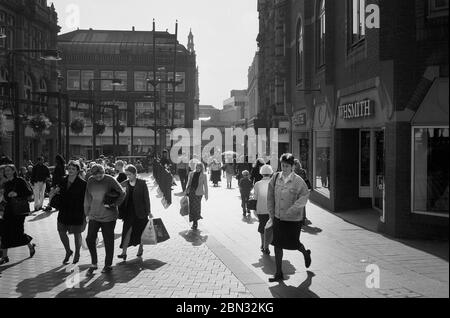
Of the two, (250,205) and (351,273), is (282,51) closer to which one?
(250,205)

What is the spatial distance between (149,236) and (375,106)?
20.2 ft

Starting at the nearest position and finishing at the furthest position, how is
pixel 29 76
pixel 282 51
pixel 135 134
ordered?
pixel 282 51, pixel 29 76, pixel 135 134

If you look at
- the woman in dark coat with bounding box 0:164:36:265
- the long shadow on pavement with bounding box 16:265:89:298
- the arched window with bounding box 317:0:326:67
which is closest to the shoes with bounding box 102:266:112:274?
the long shadow on pavement with bounding box 16:265:89:298

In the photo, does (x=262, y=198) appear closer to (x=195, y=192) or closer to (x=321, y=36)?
(x=195, y=192)

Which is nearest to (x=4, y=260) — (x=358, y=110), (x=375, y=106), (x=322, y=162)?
(x=375, y=106)

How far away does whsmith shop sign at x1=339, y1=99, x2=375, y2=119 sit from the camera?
12047 mm

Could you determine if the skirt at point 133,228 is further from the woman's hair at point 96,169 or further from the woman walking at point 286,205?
the woman walking at point 286,205

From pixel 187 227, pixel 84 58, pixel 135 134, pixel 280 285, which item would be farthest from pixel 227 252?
pixel 84 58

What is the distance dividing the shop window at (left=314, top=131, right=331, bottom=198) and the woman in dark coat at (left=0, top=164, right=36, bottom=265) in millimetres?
10112

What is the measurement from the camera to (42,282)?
711 cm

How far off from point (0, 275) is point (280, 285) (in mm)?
4044

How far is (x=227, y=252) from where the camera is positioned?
9.12 metres

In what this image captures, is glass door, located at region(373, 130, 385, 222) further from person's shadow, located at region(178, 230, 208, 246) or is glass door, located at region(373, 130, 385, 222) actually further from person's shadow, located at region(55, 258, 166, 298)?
person's shadow, located at region(55, 258, 166, 298)

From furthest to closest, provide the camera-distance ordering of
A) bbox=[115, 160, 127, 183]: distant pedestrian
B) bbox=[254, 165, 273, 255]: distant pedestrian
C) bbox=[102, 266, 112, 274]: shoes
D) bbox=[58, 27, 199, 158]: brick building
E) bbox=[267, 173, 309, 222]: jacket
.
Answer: bbox=[58, 27, 199, 158]: brick building → bbox=[115, 160, 127, 183]: distant pedestrian → bbox=[254, 165, 273, 255]: distant pedestrian → bbox=[102, 266, 112, 274]: shoes → bbox=[267, 173, 309, 222]: jacket
